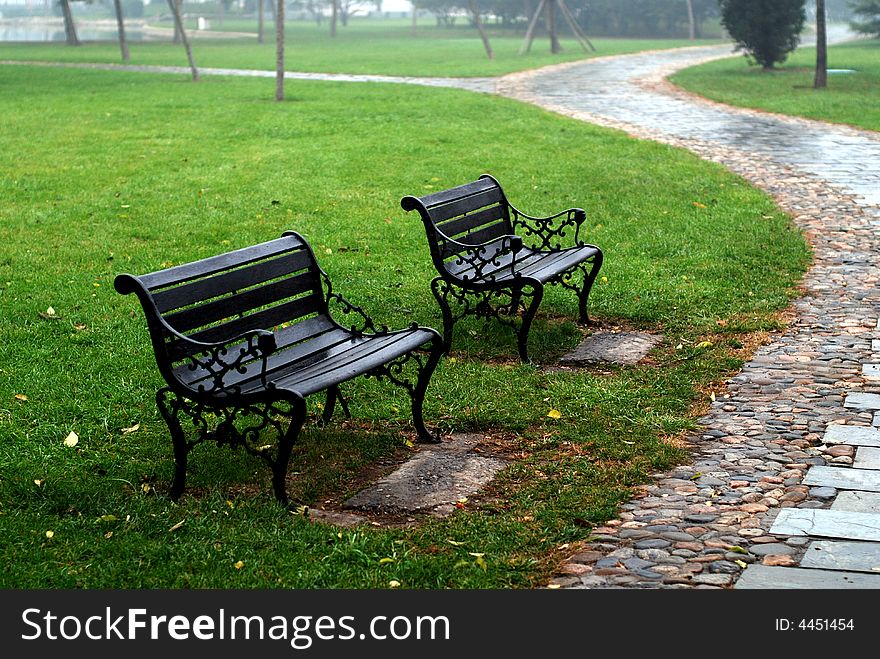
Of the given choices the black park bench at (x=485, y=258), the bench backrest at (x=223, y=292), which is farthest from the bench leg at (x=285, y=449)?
the black park bench at (x=485, y=258)

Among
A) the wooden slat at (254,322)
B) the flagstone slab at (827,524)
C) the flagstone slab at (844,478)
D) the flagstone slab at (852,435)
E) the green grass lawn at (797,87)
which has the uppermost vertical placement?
the green grass lawn at (797,87)

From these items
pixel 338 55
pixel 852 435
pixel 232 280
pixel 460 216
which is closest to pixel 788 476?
pixel 852 435

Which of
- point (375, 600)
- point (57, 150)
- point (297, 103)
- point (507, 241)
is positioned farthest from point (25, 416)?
point (297, 103)

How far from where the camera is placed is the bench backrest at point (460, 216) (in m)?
6.70

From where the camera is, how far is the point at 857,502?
4477mm

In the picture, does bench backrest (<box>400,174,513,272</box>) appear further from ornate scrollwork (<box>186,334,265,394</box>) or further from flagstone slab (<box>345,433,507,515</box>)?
ornate scrollwork (<box>186,334,265,394</box>)

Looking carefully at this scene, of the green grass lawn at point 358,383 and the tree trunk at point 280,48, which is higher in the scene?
the tree trunk at point 280,48

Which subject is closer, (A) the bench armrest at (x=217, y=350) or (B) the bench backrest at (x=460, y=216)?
(A) the bench armrest at (x=217, y=350)

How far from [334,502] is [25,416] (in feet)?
6.19

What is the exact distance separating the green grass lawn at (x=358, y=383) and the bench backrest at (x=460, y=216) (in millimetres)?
586

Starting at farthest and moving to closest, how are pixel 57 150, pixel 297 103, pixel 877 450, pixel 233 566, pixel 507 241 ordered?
pixel 297 103
pixel 57 150
pixel 507 241
pixel 877 450
pixel 233 566

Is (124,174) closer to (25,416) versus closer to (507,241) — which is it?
(507,241)

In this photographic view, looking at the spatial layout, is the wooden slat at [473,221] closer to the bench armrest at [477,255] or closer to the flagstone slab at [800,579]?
the bench armrest at [477,255]

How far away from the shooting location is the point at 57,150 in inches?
619
